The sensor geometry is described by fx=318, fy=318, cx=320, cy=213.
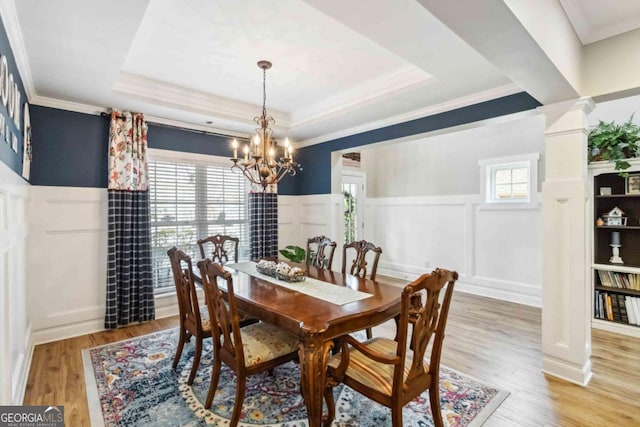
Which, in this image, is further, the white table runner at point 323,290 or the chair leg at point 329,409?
the white table runner at point 323,290

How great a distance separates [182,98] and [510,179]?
4500 millimetres

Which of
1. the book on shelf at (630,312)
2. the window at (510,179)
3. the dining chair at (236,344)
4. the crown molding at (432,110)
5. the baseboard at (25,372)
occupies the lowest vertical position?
the baseboard at (25,372)

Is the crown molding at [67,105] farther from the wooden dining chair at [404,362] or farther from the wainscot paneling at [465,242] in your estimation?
the wainscot paneling at [465,242]

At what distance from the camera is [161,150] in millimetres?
3900

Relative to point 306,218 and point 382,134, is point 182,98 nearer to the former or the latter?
point 382,134

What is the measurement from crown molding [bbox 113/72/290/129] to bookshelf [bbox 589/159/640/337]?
4.04 meters

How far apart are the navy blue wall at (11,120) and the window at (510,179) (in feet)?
17.1

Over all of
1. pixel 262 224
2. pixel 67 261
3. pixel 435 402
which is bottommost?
pixel 435 402

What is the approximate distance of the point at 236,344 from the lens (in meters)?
1.86

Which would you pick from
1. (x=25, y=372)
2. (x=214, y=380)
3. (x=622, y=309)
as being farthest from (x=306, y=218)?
(x=622, y=309)

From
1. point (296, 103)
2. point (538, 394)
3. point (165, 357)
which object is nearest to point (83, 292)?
point (165, 357)

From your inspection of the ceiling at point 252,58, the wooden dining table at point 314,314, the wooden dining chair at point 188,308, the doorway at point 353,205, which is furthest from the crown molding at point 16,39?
the doorway at point 353,205

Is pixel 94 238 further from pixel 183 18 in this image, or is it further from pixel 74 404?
pixel 183 18

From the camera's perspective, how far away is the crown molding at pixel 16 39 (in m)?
1.73
